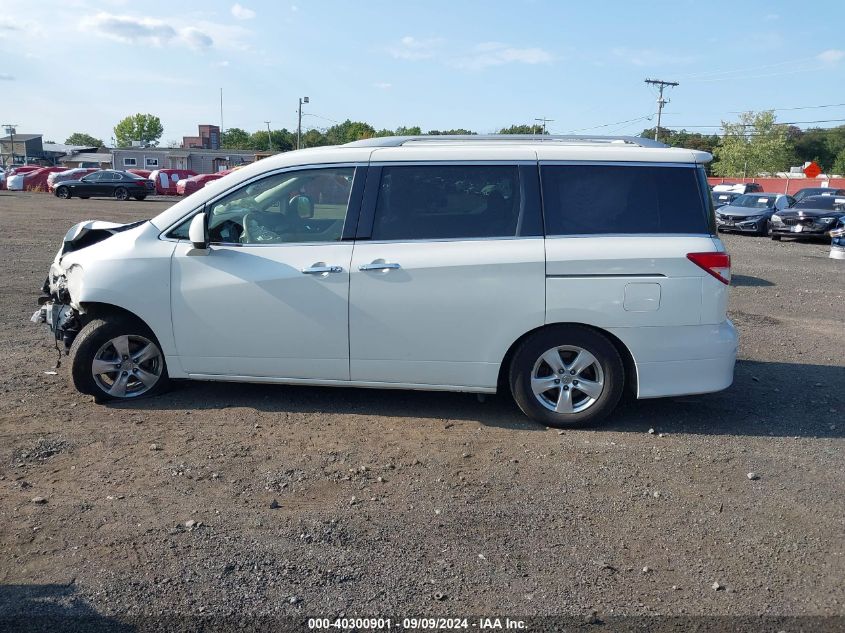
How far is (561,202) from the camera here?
532 centimetres

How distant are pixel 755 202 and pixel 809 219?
3655mm

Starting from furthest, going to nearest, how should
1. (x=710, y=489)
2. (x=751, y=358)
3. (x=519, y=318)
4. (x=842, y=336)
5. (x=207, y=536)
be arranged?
(x=842, y=336) < (x=751, y=358) < (x=519, y=318) < (x=710, y=489) < (x=207, y=536)

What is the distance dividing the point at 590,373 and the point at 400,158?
2.10 metres

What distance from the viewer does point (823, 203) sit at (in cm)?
2347

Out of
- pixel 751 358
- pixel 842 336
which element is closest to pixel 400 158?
pixel 751 358

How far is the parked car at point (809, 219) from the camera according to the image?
22.0m

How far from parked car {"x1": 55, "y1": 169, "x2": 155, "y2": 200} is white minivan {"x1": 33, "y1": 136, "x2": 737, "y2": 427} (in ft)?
114

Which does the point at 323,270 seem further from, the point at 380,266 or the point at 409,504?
the point at 409,504

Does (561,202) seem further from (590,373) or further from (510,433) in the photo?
(510,433)

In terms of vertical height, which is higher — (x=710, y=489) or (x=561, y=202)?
(x=561, y=202)

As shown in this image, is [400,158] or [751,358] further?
[751,358]

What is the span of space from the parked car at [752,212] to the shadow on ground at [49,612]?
23.8 meters

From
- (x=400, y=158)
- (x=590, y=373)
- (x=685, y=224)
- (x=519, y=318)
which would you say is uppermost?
(x=400, y=158)

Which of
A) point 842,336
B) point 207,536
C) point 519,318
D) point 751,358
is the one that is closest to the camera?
point 207,536
